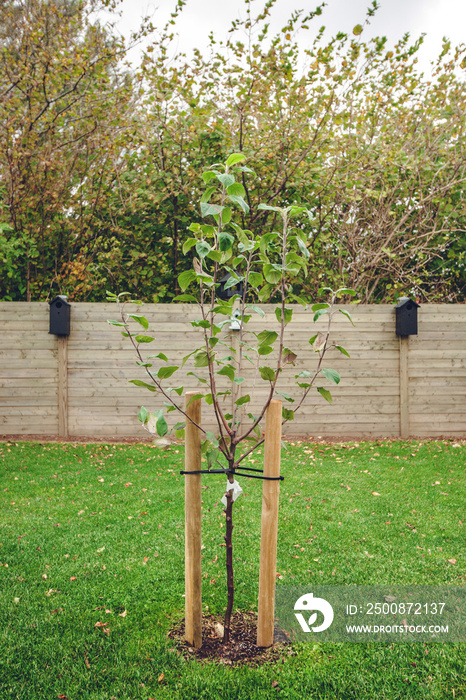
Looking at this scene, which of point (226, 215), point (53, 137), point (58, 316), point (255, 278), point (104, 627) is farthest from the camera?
point (53, 137)

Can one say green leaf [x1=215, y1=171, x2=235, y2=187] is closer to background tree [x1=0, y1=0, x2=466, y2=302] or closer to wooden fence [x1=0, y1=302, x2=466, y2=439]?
wooden fence [x1=0, y1=302, x2=466, y2=439]

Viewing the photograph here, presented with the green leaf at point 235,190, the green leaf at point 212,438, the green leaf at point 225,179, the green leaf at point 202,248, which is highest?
the green leaf at point 225,179

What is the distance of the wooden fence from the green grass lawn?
3.11 ft

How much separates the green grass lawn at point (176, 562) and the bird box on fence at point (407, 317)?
1.76 m

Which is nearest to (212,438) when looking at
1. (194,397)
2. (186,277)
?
(194,397)

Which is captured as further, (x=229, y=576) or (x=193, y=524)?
→ (x=229, y=576)

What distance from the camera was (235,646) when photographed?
6.79 ft

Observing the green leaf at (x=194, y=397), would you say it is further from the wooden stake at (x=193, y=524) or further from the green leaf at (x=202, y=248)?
the green leaf at (x=202, y=248)

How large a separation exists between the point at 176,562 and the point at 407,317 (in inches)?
189

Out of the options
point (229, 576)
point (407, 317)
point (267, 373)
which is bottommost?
point (229, 576)

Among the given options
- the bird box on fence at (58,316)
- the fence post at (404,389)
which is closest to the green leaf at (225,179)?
the bird box on fence at (58,316)

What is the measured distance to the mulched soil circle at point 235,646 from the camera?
1987 millimetres

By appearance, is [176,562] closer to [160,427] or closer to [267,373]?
[160,427]

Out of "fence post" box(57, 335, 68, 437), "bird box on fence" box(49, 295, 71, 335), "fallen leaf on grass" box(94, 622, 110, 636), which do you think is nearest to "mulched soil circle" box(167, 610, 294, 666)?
"fallen leaf on grass" box(94, 622, 110, 636)
